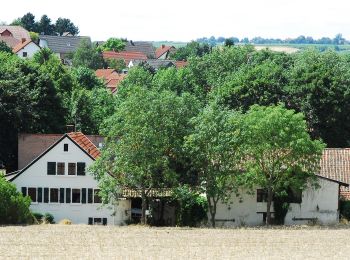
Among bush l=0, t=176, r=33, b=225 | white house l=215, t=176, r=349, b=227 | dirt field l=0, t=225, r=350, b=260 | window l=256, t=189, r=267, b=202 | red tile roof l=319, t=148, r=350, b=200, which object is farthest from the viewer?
red tile roof l=319, t=148, r=350, b=200

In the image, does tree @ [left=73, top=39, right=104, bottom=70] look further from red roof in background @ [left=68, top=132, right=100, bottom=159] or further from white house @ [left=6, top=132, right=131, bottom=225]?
white house @ [left=6, top=132, right=131, bottom=225]

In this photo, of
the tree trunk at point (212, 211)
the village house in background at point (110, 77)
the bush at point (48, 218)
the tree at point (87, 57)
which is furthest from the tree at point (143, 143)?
the tree at point (87, 57)

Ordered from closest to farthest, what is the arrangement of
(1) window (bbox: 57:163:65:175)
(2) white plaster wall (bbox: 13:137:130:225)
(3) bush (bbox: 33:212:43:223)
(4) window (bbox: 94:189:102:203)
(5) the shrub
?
(5) the shrub → (3) bush (bbox: 33:212:43:223) → (2) white plaster wall (bbox: 13:137:130:225) → (4) window (bbox: 94:189:102:203) → (1) window (bbox: 57:163:65:175)

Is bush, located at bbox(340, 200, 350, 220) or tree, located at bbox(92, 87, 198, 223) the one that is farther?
bush, located at bbox(340, 200, 350, 220)

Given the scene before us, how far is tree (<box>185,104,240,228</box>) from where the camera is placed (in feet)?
217

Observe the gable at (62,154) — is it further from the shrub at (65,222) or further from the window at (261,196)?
the window at (261,196)

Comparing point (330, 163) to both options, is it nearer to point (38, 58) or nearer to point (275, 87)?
point (275, 87)

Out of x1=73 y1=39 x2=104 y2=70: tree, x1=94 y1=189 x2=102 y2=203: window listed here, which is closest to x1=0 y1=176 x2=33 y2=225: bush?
x1=94 y1=189 x2=102 y2=203: window

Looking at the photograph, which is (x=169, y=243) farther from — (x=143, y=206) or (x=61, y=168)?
(x=61, y=168)

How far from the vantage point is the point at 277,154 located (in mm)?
67312

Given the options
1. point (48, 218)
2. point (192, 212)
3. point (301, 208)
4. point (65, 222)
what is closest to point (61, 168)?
point (48, 218)

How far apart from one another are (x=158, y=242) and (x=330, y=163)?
21677 mm

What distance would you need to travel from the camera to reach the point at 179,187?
216ft

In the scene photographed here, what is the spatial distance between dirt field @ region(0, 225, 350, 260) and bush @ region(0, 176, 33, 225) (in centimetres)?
211
